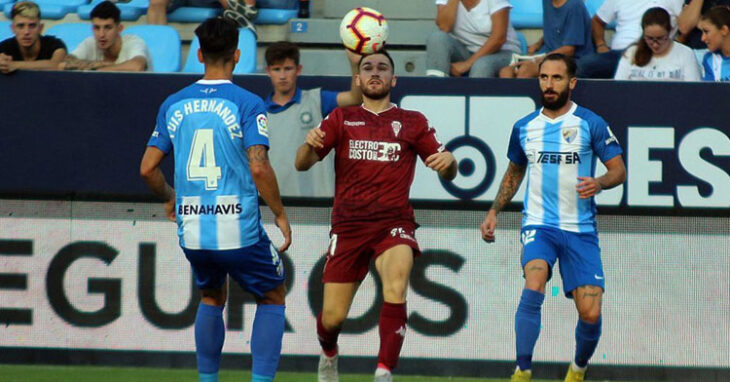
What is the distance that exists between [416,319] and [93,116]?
287 cm

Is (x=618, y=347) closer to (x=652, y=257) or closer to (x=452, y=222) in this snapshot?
(x=652, y=257)

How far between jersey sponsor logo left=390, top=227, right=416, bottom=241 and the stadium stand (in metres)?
4.81

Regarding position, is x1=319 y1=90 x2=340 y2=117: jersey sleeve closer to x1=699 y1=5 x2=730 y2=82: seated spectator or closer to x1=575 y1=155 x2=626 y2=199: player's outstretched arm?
x1=575 y1=155 x2=626 y2=199: player's outstretched arm

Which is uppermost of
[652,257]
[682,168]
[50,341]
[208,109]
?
[208,109]

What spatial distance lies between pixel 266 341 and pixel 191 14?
17.7 ft

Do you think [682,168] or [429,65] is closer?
[682,168]

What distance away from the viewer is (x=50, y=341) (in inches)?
333

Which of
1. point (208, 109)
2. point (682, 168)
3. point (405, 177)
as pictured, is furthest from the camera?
point (682, 168)

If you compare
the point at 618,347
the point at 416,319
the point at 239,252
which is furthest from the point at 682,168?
the point at 239,252

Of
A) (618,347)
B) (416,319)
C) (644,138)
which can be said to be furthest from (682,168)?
(416,319)

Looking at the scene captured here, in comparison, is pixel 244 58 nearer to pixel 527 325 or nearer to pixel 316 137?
pixel 316 137

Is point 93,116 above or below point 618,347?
above

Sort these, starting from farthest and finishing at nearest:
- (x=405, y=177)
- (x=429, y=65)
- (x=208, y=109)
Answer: (x=429, y=65) → (x=405, y=177) → (x=208, y=109)

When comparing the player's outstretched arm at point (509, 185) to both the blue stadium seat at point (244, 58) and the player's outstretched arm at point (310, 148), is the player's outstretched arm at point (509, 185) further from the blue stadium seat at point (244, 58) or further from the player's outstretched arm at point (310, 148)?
the blue stadium seat at point (244, 58)
